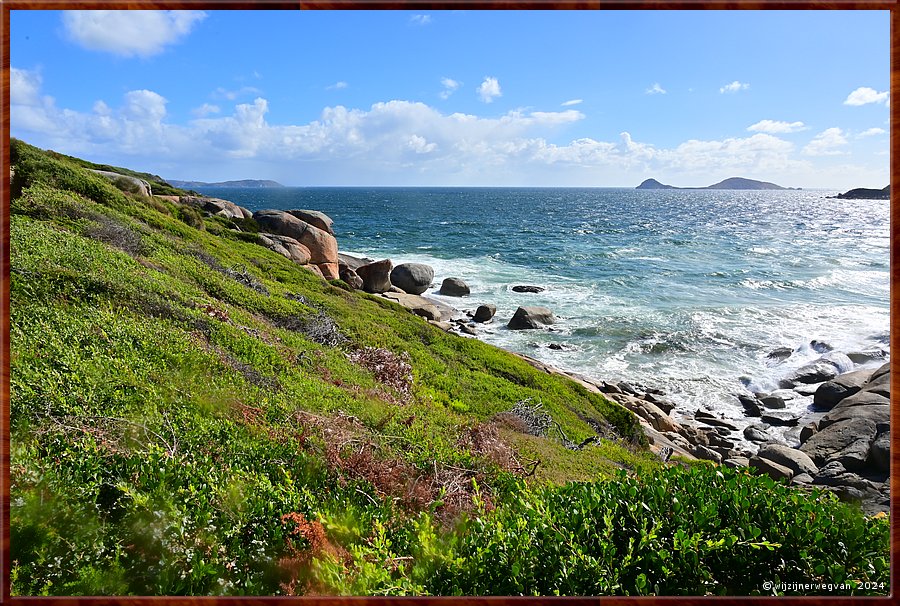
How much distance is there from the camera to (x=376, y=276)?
106 ft

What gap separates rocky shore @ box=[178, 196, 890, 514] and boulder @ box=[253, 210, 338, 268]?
59mm

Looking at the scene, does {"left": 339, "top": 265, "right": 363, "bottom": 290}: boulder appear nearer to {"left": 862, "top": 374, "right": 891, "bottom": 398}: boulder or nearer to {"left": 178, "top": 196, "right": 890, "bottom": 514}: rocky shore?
{"left": 178, "top": 196, "right": 890, "bottom": 514}: rocky shore

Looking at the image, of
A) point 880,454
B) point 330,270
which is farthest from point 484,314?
point 880,454

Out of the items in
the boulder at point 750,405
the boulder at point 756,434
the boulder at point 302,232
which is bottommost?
the boulder at point 756,434

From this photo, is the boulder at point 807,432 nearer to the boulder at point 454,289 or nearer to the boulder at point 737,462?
the boulder at point 737,462

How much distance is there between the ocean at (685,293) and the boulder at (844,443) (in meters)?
3.01

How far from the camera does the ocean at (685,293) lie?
2239 cm

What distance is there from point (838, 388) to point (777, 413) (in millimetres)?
2538

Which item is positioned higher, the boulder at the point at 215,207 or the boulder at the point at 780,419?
the boulder at the point at 215,207

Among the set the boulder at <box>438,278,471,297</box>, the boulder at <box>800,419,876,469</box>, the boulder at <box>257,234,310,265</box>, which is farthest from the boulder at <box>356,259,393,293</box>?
the boulder at <box>800,419,876,469</box>

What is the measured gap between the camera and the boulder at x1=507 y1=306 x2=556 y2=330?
27625 millimetres

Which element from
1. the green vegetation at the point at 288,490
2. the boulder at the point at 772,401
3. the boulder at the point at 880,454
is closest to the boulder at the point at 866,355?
the boulder at the point at 772,401

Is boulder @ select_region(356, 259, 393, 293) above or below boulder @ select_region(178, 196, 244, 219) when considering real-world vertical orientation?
below

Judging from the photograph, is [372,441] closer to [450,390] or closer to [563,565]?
[563,565]
